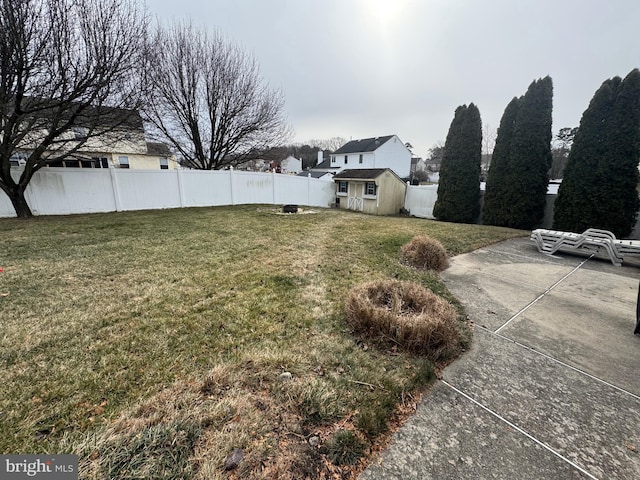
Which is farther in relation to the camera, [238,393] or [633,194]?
[633,194]

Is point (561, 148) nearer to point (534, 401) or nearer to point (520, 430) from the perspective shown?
point (534, 401)

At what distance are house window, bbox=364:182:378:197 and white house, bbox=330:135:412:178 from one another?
14.7 m

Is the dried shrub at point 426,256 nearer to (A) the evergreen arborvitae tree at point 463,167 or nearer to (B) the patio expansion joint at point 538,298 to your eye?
(B) the patio expansion joint at point 538,298

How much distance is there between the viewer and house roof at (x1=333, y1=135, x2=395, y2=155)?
3004 centimetres

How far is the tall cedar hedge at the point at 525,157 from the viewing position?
9.57m

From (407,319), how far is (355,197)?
14292mm

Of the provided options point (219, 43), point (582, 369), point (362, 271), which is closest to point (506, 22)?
point (362, 271)

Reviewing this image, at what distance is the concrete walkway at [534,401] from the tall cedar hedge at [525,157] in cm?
762

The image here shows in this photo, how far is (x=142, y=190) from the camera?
10.4 metres

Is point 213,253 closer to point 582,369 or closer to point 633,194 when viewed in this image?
point 582,369

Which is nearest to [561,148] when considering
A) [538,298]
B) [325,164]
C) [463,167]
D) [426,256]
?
[325,164]

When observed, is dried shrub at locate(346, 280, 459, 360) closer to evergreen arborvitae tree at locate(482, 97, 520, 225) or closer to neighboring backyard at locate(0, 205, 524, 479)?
neighboring backyard at locate(0, 205, 524, 479)

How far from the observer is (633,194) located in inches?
298

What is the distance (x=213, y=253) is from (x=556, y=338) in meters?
5.12
